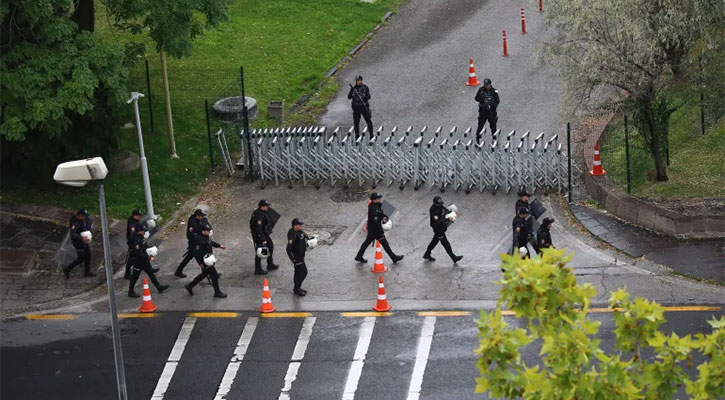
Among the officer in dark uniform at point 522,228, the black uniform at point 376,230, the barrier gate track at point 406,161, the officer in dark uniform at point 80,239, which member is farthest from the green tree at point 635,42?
the officer in dark uniform at point 80,239

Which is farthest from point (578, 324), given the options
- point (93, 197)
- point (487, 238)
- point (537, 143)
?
point (93, 197)

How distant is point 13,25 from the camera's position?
2180 cm

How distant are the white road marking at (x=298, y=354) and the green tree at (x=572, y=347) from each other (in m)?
6.32

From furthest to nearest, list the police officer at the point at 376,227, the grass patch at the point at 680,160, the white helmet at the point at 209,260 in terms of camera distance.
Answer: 1. the grass patch at the point at 680,160
2. the police officer at the point at 376,227
3. the white helmet at the point at 209,260

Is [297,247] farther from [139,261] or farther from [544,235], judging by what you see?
[544,235]

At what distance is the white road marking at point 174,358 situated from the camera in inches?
689

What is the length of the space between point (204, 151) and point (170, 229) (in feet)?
12.0

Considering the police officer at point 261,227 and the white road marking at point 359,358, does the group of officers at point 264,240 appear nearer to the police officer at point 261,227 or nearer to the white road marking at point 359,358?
the police officer at point 261,227

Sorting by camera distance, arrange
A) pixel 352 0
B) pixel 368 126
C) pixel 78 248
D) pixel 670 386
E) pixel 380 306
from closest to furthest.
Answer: pixel 670 386 < pixel 380 306 < pixel 78 248 < pixel 368 126 < pixel 352 0

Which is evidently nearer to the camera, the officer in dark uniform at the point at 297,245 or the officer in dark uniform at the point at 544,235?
the officer in dark uniform at the point at 544,235

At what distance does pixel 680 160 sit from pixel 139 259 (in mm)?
11265

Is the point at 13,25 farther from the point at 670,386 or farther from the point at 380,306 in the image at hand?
the point at 670,386

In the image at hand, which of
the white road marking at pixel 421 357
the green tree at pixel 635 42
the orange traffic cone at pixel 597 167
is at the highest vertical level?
the green tree at pixel 635 42

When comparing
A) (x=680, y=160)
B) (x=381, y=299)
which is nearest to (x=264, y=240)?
(x=381, y=299)
